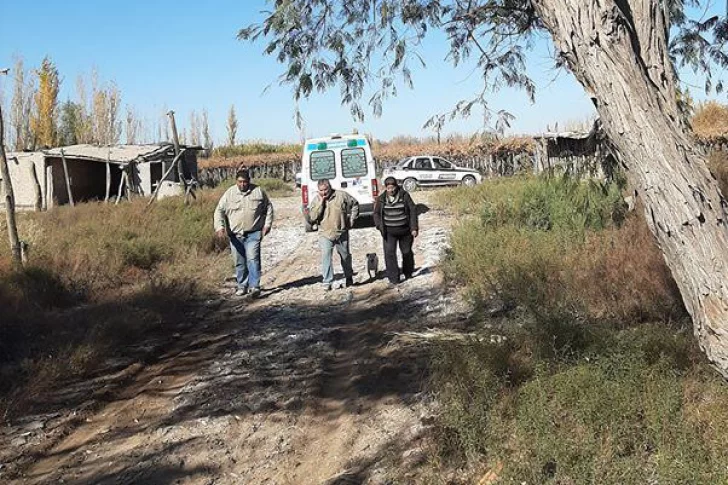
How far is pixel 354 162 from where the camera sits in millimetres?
15930

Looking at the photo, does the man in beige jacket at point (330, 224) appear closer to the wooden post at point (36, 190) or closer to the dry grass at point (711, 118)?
the wooden post at point (36, 190)

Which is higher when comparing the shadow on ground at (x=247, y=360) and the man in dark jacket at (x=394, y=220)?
the man in dark jacket at (x=394, y=220)

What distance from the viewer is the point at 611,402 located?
4.31 metres

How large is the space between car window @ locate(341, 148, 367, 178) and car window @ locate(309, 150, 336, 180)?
0.86 ft

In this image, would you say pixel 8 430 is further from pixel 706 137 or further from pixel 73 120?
pixel 73 120

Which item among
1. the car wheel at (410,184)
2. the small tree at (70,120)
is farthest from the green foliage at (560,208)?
the small tree at (70,120)

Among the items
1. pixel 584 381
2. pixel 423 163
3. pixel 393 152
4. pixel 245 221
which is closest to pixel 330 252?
pixel 245 221

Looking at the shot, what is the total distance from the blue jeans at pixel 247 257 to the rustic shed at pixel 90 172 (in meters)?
14.2

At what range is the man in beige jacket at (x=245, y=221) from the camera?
9.79 metres

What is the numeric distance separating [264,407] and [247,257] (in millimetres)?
4541

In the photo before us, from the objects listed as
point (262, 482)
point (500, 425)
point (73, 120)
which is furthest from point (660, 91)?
point (73, 120)

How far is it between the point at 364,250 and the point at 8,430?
8.96 meters

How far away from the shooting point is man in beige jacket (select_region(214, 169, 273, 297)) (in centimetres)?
979

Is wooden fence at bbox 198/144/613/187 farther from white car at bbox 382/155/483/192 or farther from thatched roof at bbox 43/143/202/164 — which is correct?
thatched roof at bbox 43/143/202/164
